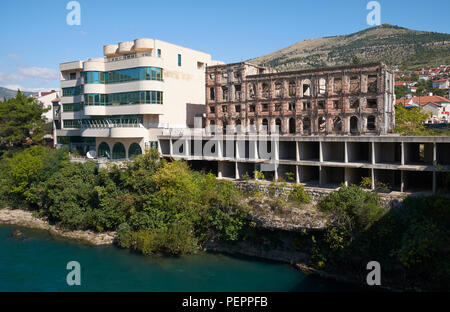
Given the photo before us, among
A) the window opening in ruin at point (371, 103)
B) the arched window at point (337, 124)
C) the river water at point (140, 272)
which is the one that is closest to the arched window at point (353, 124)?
the arched window at point (337, 124)

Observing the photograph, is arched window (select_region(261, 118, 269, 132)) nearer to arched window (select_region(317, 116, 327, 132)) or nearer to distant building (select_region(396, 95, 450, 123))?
arched window (select_region(317, 116, 327, 132))

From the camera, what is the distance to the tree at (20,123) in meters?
52.6

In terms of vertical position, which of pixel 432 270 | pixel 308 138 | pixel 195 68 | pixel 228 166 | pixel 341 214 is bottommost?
pixel 432 270

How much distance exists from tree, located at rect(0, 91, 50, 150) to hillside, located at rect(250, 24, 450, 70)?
81.1 metres

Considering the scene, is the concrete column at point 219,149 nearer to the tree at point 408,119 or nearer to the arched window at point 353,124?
the arched window at point 353,124

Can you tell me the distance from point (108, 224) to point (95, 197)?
13.1 ft

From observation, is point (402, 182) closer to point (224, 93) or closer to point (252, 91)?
point (252, 91)

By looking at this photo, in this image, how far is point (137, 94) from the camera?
43906mm

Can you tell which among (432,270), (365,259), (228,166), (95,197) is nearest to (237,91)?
(228,166)

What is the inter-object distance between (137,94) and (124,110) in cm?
286

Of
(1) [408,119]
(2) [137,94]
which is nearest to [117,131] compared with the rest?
(2) [137,94]

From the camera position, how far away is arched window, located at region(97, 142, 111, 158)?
153 feet
